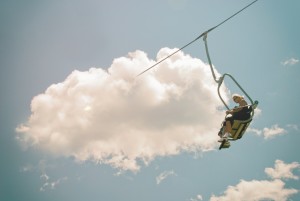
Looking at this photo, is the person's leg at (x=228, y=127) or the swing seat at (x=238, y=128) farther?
the person's leg at (x=228, y=127)

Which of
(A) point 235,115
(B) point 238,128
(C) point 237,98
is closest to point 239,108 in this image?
(A) point 235,115

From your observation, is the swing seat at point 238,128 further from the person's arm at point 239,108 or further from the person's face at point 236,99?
the person's face at point 236,99

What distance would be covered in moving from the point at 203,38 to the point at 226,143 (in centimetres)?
→ 492

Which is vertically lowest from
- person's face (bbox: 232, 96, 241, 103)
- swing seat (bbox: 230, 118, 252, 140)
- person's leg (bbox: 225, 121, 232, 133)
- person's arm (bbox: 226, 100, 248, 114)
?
swing seat (bbox: 230, 118, 252, 140)

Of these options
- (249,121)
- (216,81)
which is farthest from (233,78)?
(249,121)

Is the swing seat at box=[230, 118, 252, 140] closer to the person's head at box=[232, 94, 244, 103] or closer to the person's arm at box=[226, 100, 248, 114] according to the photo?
the person's arm at box=[226, 100, 248, 114]

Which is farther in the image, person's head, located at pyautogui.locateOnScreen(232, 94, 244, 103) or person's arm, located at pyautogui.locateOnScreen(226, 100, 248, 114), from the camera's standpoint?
person's head, located at pyautogui.locateOnScreen(232, 94, 244, 103)

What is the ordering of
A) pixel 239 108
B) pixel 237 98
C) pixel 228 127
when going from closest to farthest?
pixel 239 108
pixel 228 127
pixel 237 98

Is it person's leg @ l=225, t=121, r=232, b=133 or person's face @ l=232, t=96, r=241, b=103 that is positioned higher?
person's face @ l=232, t=96, r=241, b=103

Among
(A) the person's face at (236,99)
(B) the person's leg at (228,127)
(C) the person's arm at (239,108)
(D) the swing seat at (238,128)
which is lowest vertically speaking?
(D) the swing seat at (238,128)

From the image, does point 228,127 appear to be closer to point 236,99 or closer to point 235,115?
point 235,115

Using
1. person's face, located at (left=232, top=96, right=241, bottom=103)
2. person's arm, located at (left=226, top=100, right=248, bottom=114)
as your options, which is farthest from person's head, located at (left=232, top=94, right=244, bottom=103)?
person's arm, located at (left=226, top=100, right=248, bottom=114)

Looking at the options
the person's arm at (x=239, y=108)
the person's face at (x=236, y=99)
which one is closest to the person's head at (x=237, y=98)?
the person's face at (x=236, y=99)

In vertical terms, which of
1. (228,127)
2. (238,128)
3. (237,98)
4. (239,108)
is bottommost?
(238,128)
